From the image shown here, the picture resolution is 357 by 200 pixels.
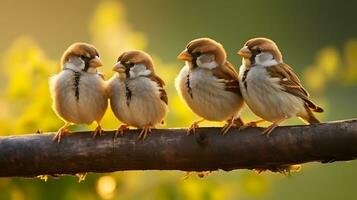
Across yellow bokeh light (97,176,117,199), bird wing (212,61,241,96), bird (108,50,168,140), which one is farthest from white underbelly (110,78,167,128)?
yellow bokeh light (97,176,117,199)

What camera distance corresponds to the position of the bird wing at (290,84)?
1.83 metres

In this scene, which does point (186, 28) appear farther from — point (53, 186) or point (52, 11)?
point (53, 186)

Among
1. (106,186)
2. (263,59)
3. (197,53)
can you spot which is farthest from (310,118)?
(106,186)

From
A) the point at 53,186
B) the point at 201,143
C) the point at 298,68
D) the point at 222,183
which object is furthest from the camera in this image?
the point at 298,68

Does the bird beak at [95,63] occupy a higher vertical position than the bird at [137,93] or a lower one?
higher

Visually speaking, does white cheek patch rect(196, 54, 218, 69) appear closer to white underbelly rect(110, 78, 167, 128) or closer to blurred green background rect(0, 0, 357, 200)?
white underbelly rect(110, 78, 167, 128)

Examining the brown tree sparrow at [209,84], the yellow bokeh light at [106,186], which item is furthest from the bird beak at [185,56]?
the yellow bokeh light at [106,186]

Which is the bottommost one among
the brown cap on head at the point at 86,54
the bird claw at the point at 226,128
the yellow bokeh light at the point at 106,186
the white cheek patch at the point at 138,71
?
the yellow bokeh light at the point at 106,186

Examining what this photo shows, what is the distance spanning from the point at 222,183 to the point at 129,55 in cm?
58

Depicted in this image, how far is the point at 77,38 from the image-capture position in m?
4.40

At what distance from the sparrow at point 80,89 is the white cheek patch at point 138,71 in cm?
6

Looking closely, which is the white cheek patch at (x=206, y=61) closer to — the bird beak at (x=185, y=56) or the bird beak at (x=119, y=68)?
the bird beak at (x=185, y=56)

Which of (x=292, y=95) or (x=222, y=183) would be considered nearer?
(x=292, y=95)

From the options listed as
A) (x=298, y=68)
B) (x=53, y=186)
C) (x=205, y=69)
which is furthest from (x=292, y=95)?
(x=298, y=68)
